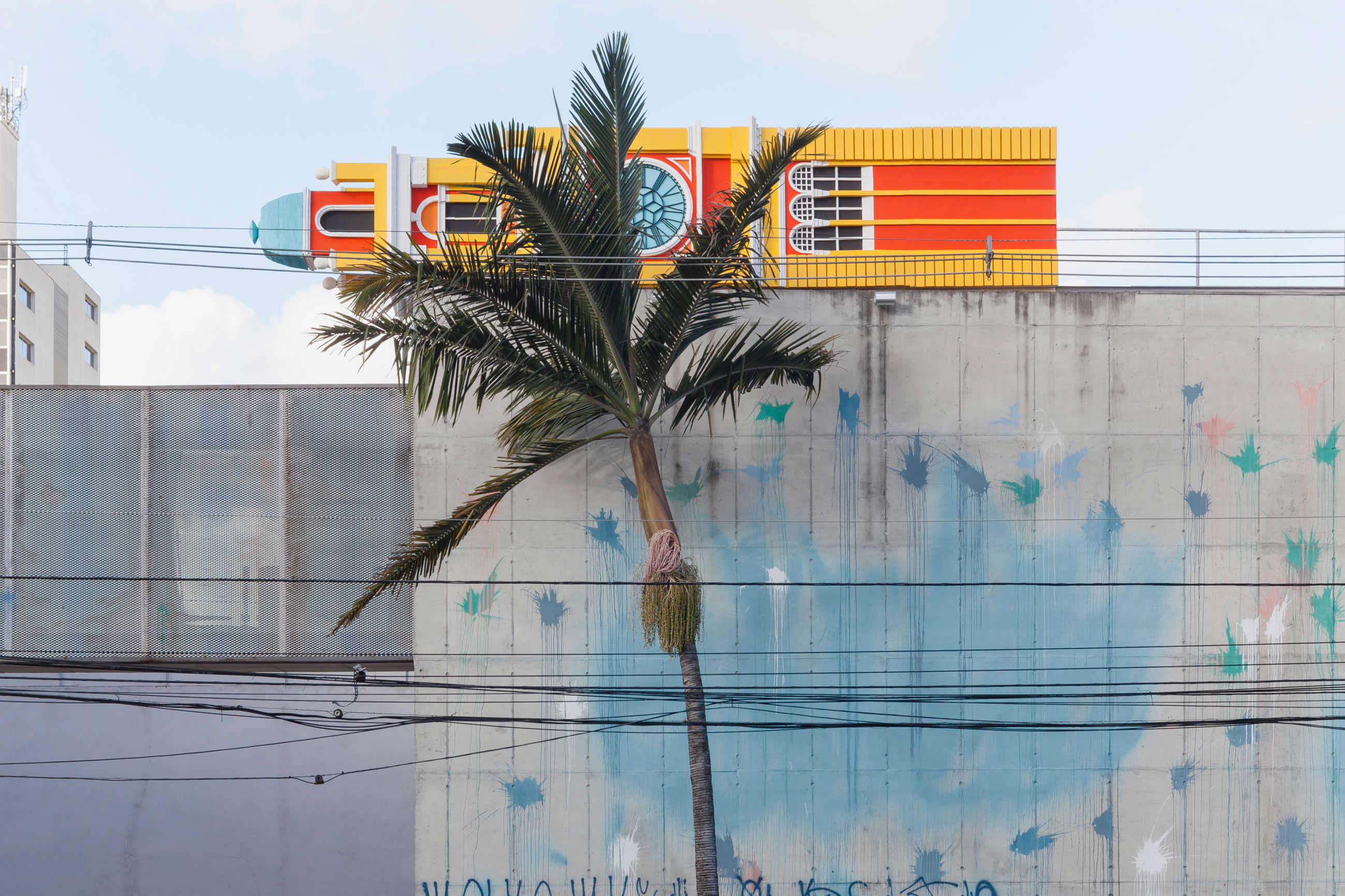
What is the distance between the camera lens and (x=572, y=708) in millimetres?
12570

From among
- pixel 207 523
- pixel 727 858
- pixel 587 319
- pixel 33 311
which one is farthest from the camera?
pixel 33 311

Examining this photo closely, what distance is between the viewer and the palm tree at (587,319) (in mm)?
10836

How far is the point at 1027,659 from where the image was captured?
41.4 feet

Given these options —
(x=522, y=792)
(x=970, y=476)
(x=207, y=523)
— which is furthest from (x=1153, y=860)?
(x=207, y=523)

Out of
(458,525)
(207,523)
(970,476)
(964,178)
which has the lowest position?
(207,523)

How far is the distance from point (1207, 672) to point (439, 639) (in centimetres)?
862

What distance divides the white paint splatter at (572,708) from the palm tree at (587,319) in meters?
1.64

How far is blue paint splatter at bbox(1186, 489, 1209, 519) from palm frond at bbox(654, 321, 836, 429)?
441cm

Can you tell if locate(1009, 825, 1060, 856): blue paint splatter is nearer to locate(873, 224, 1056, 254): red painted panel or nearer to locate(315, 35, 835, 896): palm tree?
locate(315, 35, 835, 896): palm tree

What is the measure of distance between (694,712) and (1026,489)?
182 inches

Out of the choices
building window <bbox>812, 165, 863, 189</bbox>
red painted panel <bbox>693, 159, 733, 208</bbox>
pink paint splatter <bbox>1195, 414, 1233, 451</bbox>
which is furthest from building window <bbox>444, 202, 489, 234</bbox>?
pink paint splatter <bbox>1195, 414, 1233, 451</bbox>

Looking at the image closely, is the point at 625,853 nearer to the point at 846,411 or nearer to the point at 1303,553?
the point at 846,411

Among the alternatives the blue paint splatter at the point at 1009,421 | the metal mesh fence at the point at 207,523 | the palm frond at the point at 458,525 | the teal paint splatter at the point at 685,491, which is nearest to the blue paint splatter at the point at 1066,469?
the blue paint splatter at the point at 1009,421

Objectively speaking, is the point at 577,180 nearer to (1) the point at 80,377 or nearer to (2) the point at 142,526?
(2) the point at 142,526
